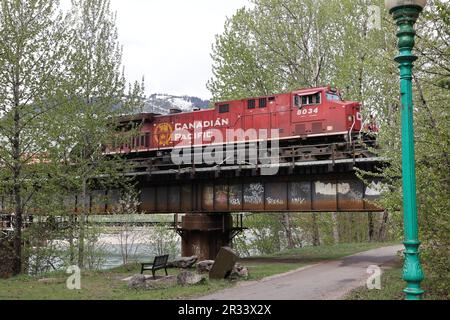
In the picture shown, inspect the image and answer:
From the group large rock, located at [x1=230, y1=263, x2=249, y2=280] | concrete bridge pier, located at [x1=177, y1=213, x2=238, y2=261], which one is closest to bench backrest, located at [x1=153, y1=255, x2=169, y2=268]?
large rock, located at [x1=230, y1=263, x2=249, y2=280]

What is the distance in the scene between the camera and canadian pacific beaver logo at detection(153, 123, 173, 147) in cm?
2936

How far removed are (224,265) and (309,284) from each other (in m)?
2.91

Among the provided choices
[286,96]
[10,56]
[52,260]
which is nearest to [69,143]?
[10,56]

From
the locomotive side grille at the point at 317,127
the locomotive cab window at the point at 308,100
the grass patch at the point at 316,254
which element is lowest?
the grass patch at the point at 316,254

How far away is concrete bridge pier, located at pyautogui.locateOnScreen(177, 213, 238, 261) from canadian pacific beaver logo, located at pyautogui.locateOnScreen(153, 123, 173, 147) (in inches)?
239

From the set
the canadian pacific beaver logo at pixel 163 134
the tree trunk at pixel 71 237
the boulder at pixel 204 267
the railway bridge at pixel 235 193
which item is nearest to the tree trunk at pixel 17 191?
the tree trunk at pixel 71 237

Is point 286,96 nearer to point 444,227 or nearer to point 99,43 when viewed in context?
point 99,43

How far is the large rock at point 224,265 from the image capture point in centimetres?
1533

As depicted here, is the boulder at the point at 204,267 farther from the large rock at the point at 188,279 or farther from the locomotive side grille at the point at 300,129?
the locomotive side grille at the point at 300,129

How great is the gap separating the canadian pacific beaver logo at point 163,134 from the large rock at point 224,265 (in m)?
14.9

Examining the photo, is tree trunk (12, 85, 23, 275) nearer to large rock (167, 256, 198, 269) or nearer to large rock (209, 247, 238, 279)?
large rock (167, 256, 198, 269)

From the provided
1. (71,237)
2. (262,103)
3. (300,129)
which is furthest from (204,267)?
(262,103)

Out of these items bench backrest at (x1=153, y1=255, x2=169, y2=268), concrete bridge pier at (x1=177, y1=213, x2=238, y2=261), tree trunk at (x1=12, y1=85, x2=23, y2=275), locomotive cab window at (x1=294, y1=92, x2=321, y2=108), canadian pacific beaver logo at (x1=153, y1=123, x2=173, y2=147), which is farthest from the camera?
canadian pacific beaver logo at (x1=153, y1=123, x2=173, y2=147)
